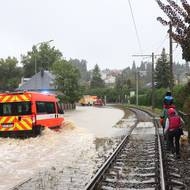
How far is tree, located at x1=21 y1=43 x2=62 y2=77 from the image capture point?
437ft

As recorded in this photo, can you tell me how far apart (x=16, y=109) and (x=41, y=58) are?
112737 millimetres

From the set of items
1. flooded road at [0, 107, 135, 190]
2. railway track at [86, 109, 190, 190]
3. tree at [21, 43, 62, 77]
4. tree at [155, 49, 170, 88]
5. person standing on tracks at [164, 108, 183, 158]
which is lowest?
flooded road at [0, 107, 135, 190]

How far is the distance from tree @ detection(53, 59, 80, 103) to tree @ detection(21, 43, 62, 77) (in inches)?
2217

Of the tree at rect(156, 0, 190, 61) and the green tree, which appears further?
the green tree

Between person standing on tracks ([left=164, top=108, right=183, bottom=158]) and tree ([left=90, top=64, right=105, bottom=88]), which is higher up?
tree ([left=90, top=64, right=105, bottom=88])

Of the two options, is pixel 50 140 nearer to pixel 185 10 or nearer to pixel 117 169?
pixel 117 169

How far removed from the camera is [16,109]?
72.2ft

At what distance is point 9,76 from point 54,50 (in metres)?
15.6

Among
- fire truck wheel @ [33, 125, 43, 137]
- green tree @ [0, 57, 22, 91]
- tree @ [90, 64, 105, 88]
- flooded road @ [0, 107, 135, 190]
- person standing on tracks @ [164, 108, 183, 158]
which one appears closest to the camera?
flooded road @ [0, 107, 135, 190]

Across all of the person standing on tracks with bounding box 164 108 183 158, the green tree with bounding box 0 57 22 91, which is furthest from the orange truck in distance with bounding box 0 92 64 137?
the green tree with bounding box 0 57 22 91

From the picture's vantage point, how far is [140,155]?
15.6 m

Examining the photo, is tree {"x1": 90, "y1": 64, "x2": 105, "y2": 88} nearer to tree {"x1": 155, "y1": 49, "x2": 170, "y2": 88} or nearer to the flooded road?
tree {"x1": 155, "y1": 49, "x2": 170, "y2": 88}

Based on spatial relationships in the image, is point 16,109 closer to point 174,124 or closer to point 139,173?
point 174,124

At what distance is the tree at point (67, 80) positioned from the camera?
7281 cm
